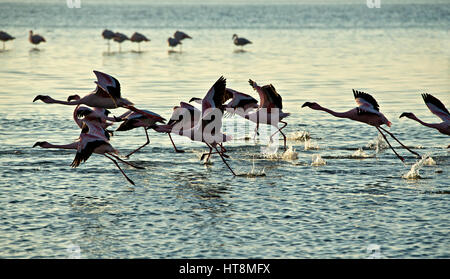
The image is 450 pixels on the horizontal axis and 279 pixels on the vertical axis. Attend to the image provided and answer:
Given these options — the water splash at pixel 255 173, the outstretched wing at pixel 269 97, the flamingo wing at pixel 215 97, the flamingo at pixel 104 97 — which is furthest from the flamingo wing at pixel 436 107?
the flamingo at pixel 104 97

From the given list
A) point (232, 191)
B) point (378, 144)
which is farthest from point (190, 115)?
point (378, 144)

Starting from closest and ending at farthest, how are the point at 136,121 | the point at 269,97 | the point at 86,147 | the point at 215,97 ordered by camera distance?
the point at 86,147, the point at 215,97, the point at 136,121, the point at 269,97

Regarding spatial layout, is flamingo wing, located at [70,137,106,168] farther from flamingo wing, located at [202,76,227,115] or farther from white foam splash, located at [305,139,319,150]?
white foam splash, located at [305,139,319,150]

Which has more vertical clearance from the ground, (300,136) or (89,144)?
(89,144)

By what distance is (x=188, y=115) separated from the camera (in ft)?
39.3

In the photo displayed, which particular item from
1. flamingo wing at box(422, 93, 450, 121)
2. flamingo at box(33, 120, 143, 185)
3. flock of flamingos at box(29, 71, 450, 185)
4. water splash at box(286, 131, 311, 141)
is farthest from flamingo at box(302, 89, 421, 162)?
flamingo at box(33, 120, 143, 185)

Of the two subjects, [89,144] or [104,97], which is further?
[104,97]

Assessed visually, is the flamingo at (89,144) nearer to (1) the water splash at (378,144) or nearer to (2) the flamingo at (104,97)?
(2) the flamingo at (104,97)

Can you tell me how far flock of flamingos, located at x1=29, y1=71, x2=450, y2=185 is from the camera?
11008mm

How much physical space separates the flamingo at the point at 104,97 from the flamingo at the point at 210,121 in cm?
66

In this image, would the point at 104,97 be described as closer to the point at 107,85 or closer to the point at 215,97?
the point at 107,85

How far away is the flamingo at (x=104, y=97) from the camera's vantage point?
38.5 ft

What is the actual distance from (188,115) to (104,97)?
1636mm

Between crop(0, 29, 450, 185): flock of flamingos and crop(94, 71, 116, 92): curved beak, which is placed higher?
crop(94, 71, 116, 92): curved beak
